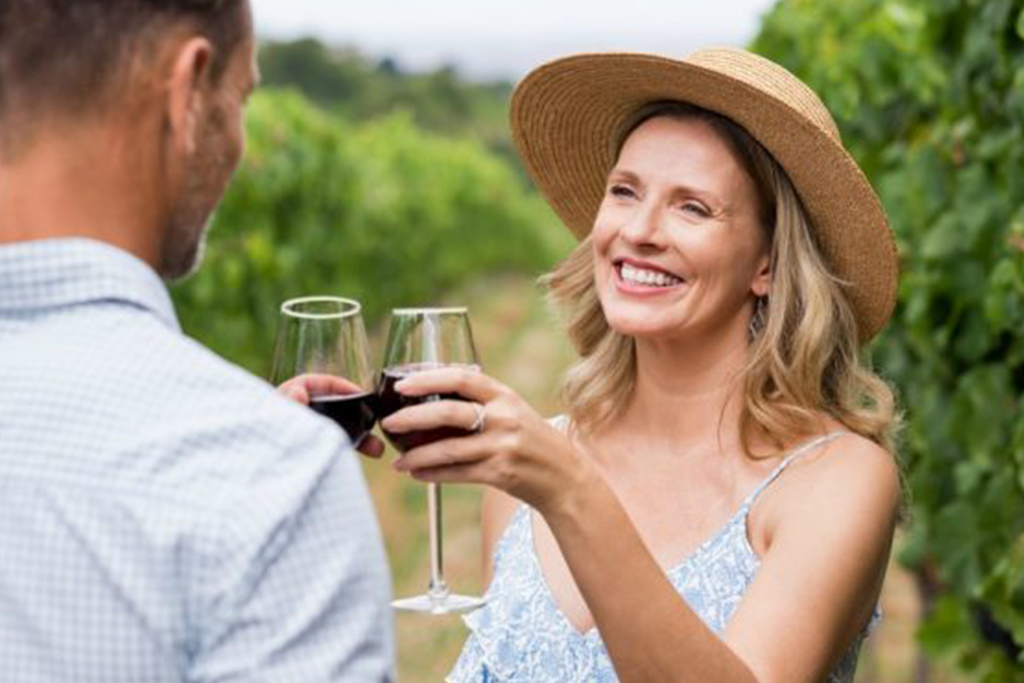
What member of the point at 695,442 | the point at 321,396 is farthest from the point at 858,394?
the point at 321,396

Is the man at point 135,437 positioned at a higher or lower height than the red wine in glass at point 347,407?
higher

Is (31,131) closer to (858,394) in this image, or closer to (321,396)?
(321,396)

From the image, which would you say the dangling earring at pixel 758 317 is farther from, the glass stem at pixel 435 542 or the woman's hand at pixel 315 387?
the woman's hand at pixel 315 387

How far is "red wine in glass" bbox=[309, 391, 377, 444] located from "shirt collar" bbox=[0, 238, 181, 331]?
2.17 feet

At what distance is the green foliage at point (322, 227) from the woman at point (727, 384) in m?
7.80

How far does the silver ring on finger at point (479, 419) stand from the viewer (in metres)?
2.34

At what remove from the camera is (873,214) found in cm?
327

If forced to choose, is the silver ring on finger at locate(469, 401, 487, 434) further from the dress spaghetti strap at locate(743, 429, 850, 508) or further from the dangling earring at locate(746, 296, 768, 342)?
the dangling earring at locate(746, 296, 768, 342)

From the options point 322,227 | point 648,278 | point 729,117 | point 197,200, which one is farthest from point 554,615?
point 322,227

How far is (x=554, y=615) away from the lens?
3.18 metres

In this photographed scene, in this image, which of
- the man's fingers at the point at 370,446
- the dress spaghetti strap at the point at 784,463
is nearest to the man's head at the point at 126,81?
the man's fingers at the point at 370,446

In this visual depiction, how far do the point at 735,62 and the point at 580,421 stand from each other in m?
0.76

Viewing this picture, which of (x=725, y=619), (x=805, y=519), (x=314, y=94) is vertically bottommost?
(x=314, y=94)

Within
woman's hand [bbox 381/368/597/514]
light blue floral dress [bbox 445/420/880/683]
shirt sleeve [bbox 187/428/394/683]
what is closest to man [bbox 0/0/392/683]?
shirt sleeve [bbox 187/428/394/683]
